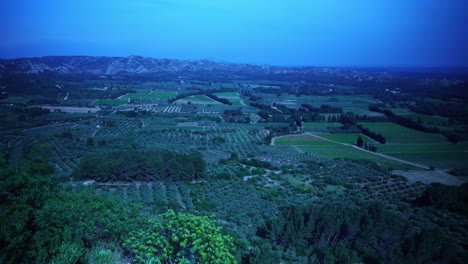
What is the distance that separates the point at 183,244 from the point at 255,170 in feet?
71.5

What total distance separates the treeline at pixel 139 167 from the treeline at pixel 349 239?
1216 centimetres

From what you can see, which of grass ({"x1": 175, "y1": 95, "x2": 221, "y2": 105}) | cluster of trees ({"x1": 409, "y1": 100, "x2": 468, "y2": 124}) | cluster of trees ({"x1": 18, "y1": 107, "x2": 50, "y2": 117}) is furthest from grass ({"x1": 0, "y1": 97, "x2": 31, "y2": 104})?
cluster of trees ({"x1": 409, "y1": 100, "x2": 468, "y2": 124})

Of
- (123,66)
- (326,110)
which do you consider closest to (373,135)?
(326,110)

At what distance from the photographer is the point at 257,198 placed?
73.0 feet

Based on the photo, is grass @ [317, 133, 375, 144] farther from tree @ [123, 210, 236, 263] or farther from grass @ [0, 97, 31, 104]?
grass @ [0, 97, 31, 104]

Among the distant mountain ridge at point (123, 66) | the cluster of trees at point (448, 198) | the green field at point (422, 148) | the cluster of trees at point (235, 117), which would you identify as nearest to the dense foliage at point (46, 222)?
the cluster of trees at point (448, 198)

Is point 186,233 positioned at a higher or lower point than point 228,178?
higher

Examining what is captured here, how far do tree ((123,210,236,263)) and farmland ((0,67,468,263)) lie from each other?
2253 millimetres

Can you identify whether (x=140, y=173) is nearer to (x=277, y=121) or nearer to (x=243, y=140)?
(x=243, y=140)

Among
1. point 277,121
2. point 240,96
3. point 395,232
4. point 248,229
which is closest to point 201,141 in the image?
point 277,121

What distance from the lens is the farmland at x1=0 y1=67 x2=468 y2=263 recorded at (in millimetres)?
14516

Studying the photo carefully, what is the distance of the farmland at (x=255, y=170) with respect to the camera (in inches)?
571

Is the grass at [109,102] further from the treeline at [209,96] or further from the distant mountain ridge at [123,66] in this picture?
the distant mountain ridge at [123,66]

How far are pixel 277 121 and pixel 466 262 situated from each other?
44.1m
